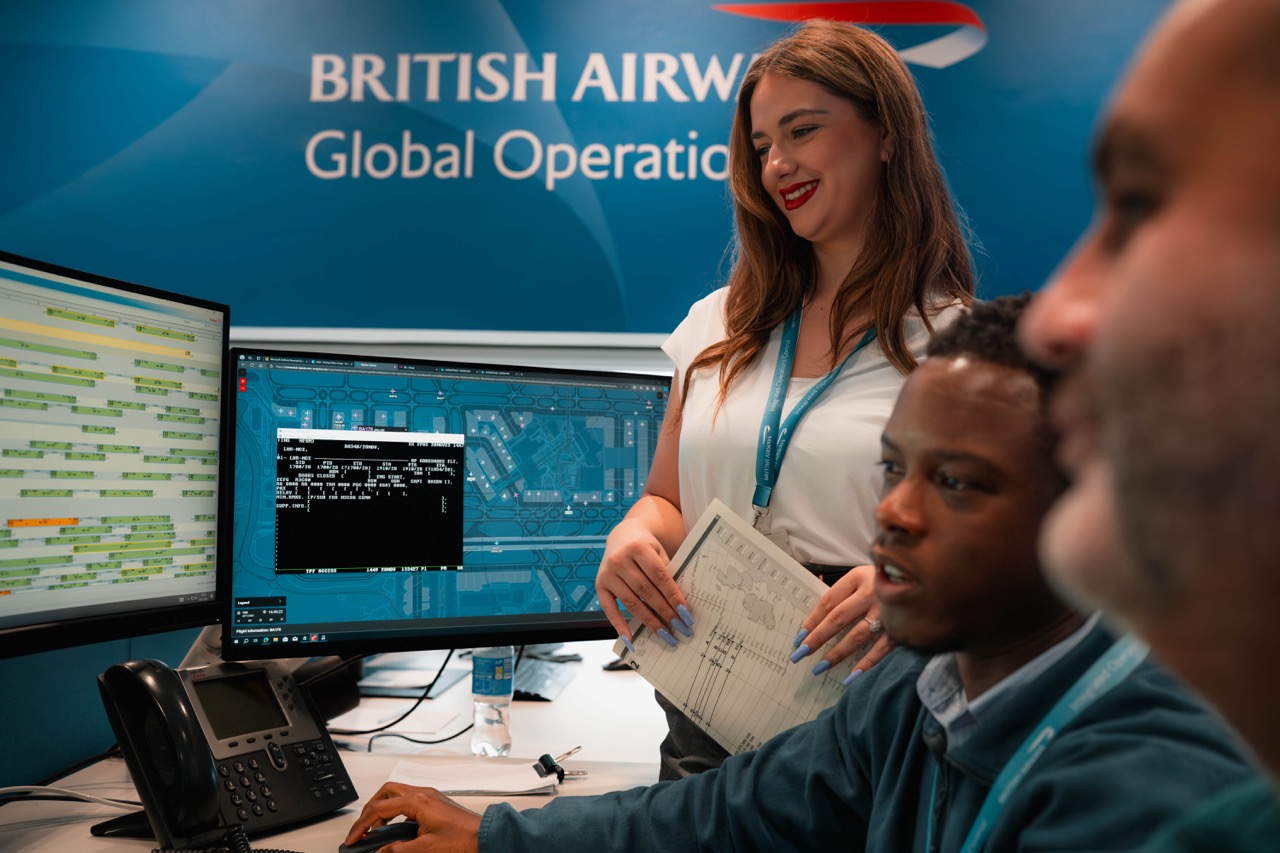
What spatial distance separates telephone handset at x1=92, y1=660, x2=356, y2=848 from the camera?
100cm

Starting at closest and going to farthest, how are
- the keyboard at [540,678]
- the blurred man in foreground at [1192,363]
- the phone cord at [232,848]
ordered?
the blurred man in foreground at [1192,363]
the phone cord at [232,848]
the keyboard at [540,678]

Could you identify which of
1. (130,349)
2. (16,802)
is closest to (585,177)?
(130,349)

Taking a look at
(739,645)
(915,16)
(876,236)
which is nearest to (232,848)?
(739,645)

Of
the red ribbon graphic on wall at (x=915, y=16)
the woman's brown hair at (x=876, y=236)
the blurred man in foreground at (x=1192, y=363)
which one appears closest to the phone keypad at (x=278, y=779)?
the woman's brown hair at (x=876, y=236)

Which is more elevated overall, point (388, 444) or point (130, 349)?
point (130, 349)

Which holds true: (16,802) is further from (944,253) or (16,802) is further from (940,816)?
(944,253)

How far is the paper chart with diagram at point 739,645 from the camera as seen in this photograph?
1116 mm

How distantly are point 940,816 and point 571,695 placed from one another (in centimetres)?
110

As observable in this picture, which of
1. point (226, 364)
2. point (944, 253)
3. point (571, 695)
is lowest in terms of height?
point (571, 695)

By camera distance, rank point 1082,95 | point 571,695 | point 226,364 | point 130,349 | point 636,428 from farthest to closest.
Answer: point 1082,95 < point 571,695 < point 636,428 < point 226,364 < point 130,349

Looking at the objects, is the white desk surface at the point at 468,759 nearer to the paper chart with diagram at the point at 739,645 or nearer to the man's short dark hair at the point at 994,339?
the paper chart with diagram at the point at 739,645

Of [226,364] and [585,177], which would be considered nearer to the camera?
[226,364]

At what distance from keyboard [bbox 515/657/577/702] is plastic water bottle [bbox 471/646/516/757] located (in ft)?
0.80

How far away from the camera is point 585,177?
2.31m
